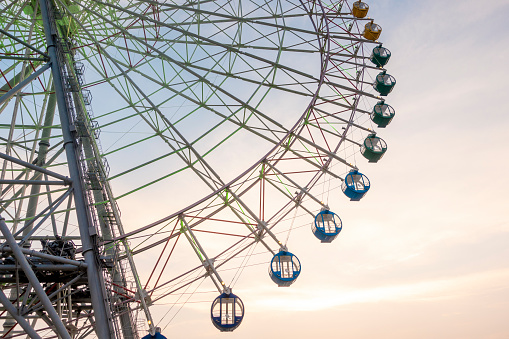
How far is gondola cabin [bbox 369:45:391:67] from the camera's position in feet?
73.6

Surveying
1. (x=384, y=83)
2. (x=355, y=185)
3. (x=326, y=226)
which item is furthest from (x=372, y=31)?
(x=326, y=226)

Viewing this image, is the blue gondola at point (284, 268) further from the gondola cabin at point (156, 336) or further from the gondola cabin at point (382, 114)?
the gondola cabin at point (382, 114)

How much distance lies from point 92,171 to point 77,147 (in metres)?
2.47

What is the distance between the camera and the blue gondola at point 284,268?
15586mm

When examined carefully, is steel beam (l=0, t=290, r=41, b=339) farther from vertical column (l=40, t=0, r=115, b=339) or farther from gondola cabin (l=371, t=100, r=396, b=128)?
gondola cabin (l=371, t=100, r=396, b=128)

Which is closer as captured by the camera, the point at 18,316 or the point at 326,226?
the point at 18,316

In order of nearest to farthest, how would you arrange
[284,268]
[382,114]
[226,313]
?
[226,313]
[284,268]
[382,114]

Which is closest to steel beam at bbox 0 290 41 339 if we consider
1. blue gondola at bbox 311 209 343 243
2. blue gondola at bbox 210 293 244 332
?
blue gondola at bbox 210 293 244 332

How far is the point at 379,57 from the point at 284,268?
463 inches

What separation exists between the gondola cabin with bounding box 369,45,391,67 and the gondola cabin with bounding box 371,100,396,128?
224cm

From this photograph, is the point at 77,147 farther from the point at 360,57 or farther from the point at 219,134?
the point at 360,57

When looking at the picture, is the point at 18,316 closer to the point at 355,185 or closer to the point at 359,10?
the point at 355,185

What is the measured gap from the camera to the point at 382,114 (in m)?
21.2

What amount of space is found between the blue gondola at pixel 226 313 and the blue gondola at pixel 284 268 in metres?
1.92
